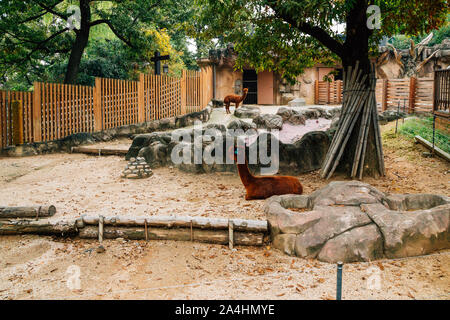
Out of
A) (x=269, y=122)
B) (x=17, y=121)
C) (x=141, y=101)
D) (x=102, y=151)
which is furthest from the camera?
(x=141, y=101)

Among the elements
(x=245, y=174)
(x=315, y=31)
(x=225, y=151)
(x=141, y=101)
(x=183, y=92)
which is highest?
(x=315, y=31)

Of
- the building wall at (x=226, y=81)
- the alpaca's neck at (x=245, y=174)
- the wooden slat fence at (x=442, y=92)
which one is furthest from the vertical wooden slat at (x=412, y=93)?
the alpaca's neck at (x=245, y=174)

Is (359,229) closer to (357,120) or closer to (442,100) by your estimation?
(357,120)

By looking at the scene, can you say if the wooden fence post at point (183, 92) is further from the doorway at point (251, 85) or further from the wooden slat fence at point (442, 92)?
the doorway at point (251, 85)

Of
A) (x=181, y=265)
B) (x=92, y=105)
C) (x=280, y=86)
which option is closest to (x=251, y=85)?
(x=280, y=86)

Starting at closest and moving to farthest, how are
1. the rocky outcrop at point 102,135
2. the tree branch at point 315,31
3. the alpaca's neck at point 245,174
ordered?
the alpaca's neck at point 245,174 < the tree branch at point 315,31 < the rocky outcrop at point 102,135

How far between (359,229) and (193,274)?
75.6 inches

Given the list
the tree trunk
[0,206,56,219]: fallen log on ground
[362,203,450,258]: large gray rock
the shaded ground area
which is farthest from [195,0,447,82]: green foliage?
→ the tree trunk

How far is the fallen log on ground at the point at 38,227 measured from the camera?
16.8 ft

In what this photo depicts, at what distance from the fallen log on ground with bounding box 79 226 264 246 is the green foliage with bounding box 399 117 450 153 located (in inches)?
260

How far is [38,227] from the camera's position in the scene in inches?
204

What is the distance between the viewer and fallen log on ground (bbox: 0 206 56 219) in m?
5.48

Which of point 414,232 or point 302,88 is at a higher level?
point 302,88
